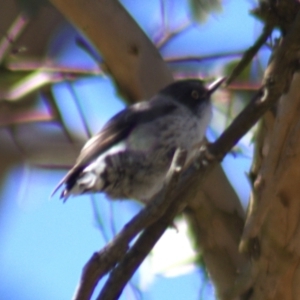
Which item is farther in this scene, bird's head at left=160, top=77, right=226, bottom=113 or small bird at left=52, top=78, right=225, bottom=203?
bird's head at left=160, top=77, right=226, bottom=113

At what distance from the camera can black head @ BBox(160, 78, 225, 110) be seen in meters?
2.58

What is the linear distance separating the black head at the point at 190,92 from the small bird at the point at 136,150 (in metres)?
0.09

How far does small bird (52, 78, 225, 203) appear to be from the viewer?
2119 mm

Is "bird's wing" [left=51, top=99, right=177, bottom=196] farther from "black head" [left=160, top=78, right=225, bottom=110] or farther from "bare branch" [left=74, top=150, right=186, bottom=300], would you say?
"bare branch" [left=74, top=150, right=186, bottom=300]

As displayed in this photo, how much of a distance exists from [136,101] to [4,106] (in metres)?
0.52

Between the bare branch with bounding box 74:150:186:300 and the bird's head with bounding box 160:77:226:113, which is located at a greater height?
the bird's head with bounding box 160:77:226:113

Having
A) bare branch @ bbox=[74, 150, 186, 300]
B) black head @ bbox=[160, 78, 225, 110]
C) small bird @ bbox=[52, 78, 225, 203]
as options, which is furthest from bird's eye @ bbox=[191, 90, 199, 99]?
bare branch @ bbox=[74, 150, 186, 300]

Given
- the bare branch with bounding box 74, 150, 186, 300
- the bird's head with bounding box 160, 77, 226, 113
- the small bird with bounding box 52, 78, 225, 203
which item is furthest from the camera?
the bird's head with bounding box 160, 77, 226, 113

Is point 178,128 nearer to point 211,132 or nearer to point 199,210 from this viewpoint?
point 199,210

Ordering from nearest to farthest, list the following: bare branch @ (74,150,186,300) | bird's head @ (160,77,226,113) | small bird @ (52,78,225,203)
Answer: bare branch @ (74,150,186,300) < small bird @ (52,78,225,203) < bird's head @ (160,77,226,113)

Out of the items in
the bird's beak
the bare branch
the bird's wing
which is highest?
the bird's wing

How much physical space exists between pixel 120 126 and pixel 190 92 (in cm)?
46

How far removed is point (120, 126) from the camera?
2.32 metres

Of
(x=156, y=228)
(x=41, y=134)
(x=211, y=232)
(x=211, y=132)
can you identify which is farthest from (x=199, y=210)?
(x=156, y=228)
